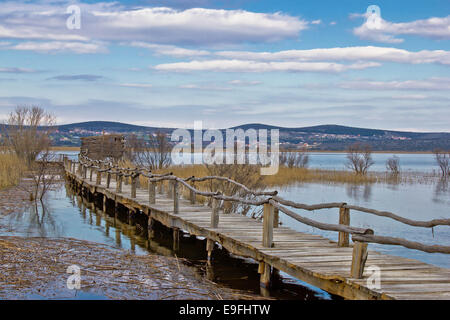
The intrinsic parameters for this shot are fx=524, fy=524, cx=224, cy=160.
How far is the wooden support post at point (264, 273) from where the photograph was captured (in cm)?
880

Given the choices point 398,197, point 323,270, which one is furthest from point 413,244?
point 398,197

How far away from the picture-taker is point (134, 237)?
14.2 meters

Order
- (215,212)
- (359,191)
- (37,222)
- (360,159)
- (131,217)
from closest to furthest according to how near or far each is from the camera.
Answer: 1. (215,212)
2. (37,222)
3. (131,217)
4. (359,191)
5. (360,159)

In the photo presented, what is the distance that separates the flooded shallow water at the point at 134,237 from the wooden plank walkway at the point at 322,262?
617 millimetres

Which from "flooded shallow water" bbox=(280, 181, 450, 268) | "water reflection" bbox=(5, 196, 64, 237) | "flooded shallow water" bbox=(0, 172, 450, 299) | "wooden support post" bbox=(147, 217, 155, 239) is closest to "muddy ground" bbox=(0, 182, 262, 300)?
"flooded shallow water" bbox=(0, 172, 450, 299)

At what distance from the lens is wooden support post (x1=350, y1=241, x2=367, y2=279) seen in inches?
267

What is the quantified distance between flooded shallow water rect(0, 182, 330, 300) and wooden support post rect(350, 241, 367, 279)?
2.09 metres

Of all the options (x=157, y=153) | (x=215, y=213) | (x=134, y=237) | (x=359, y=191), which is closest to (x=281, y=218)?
(x=134, y=237)

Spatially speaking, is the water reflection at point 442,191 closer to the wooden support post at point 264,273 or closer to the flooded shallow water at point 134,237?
the flooded shallow water at point 134,237

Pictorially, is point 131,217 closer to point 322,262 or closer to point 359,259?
point 322,262

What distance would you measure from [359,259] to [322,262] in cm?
122

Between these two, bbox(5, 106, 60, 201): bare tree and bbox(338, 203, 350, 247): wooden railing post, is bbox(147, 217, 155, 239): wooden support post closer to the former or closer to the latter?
bbox(338, 203, 350, 247): wooden railing post

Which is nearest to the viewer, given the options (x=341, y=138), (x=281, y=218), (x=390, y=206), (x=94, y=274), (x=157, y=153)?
(x=94, y=274)
